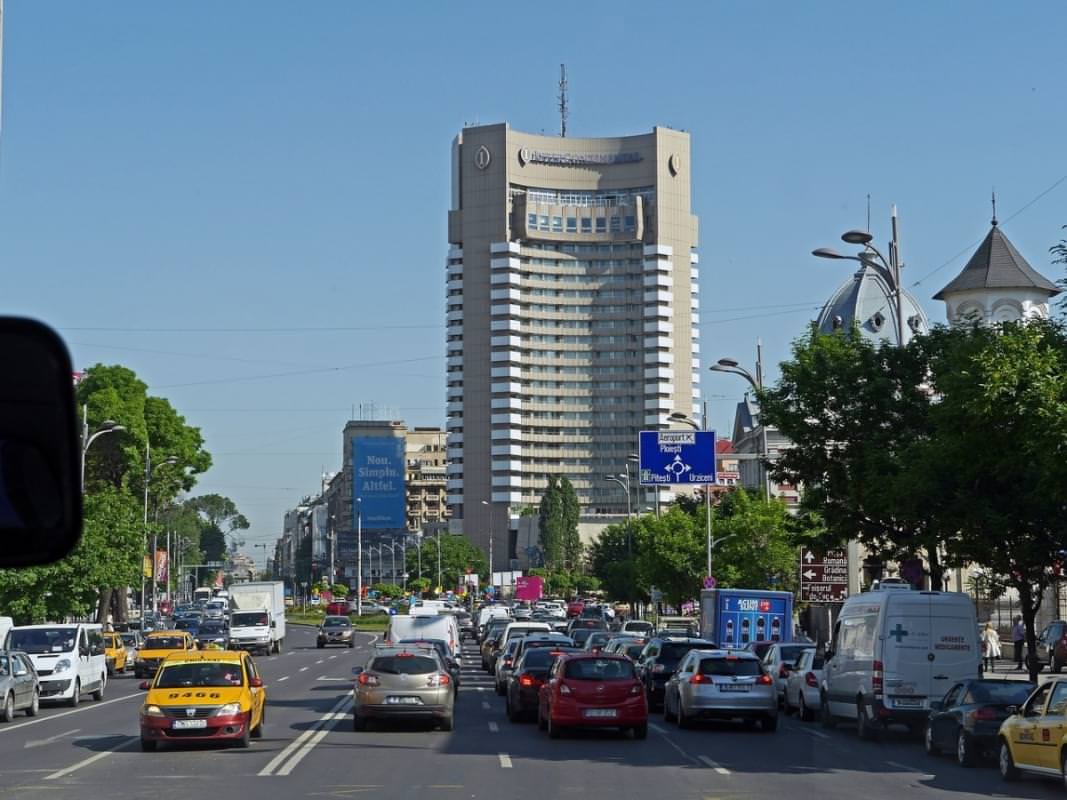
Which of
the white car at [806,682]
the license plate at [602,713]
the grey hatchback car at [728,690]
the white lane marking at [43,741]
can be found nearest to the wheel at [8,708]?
the white lane marking at [43,741]

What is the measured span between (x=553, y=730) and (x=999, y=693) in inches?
313

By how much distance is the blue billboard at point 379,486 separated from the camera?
146000 mm

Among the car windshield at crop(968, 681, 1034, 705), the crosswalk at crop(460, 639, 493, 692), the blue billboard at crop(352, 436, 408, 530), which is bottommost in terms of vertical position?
the crosswalk at crop(460, 639, 493, 692)

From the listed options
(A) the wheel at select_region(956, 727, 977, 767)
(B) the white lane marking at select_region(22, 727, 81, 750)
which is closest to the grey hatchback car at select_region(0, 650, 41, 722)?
(B) the white lane marking at select_region(22, 727, 81, 750)

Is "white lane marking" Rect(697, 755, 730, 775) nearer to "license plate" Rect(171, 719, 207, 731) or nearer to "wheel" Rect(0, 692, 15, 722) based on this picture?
"license plate" Rect(171, 719, 207, 731)

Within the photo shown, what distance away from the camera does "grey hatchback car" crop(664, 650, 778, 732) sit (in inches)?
1165

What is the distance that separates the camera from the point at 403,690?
28578 mm

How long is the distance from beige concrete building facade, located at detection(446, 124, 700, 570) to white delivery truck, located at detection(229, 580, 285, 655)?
10136cm

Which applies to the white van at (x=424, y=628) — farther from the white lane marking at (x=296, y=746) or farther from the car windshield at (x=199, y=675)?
the car windshield at (x=199, y=675)

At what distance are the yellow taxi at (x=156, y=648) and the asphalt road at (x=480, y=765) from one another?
2087 cm

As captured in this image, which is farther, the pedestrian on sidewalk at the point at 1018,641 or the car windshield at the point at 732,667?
the pedestrian on sidewalk at the point at 1018,641

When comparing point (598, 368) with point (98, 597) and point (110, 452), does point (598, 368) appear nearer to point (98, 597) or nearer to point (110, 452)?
point (110, 452)

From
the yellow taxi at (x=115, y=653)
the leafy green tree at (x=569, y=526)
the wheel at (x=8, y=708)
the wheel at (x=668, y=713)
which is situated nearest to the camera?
the wheel at (x=668, y=713)

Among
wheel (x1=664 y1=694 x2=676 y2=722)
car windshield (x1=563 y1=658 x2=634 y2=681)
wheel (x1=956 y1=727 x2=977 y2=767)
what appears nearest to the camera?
wheel (x1=956 y1=727 x2=977 y2=767)
